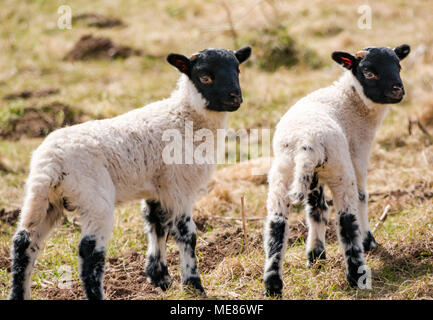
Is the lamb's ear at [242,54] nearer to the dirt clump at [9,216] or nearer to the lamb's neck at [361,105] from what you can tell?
the lamb's neck at [361,105]

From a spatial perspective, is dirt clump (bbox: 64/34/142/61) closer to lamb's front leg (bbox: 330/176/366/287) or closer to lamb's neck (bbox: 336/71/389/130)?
lamb's neck (bbox: 336/71/389/130)

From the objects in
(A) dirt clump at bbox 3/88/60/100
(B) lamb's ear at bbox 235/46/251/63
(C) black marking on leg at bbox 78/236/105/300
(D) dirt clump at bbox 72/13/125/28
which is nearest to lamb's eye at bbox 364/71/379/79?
(B) lamb's ear at bbox 235/46/251/63

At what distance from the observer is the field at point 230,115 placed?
557 cm

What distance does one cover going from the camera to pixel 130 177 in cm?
499

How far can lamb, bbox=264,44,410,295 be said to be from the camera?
4.91 meters

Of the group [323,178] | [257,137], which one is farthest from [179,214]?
[257,137]

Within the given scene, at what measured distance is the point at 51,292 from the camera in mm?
5355

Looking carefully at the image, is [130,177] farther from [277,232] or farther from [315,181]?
[315,181]

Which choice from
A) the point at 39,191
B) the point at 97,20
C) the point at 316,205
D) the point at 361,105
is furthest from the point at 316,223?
the point at 97,20

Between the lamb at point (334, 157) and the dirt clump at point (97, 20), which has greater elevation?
the dirt clump at point (97, 20)

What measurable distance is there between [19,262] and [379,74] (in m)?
4.01

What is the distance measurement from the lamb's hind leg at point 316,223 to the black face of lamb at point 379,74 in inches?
46.3

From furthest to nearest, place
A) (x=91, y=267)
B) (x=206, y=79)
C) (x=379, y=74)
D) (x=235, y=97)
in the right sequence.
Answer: (x=379, y=74) → (x=206, y=79) → (x=235, y=97) → (x=91, y=267)

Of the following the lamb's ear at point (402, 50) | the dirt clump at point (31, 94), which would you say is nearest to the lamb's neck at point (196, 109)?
the lamb's ear at point (402, 50)
